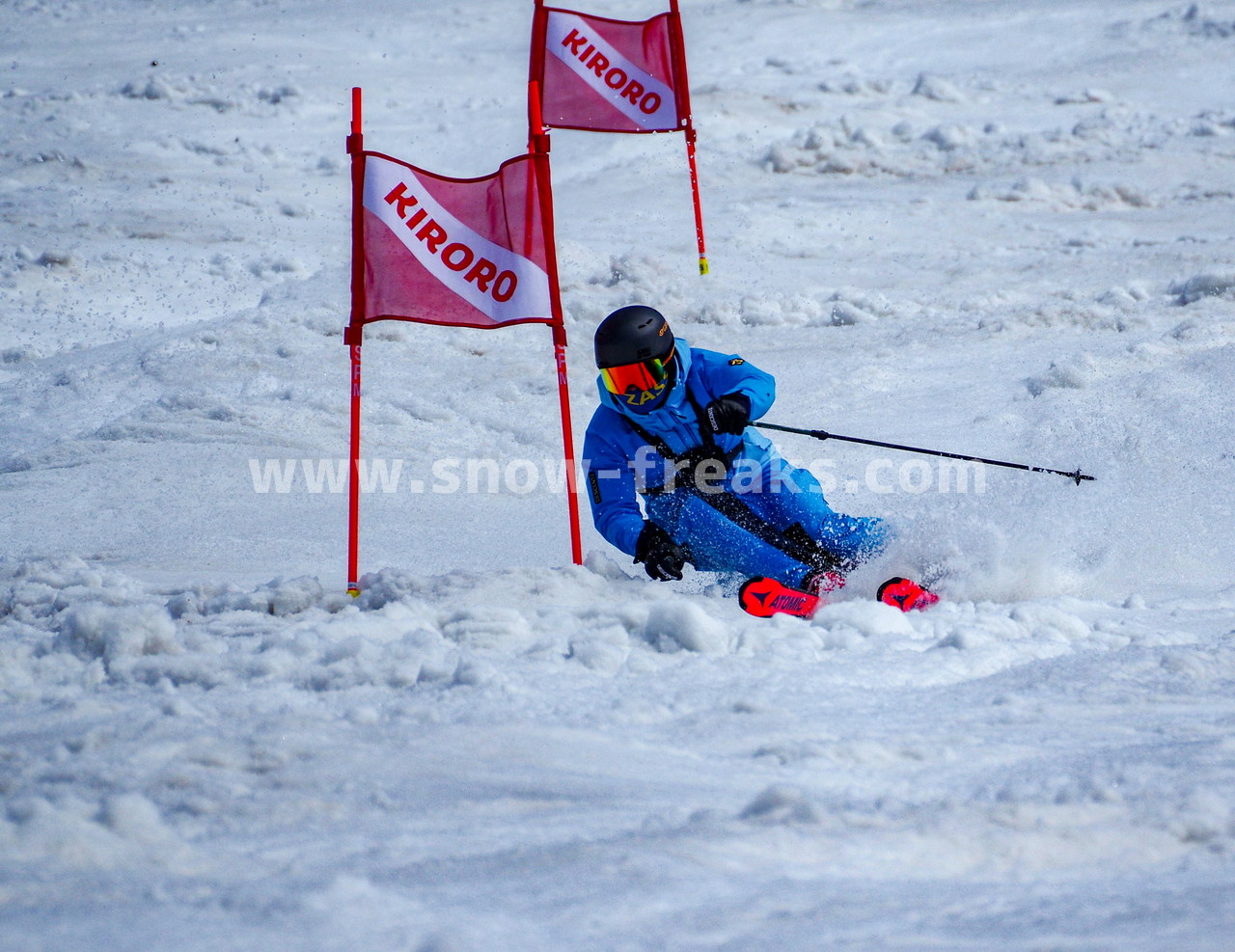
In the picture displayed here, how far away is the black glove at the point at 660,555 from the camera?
436 centimetres

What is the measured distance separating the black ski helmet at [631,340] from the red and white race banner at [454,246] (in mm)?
364

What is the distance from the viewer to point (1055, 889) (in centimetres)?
185

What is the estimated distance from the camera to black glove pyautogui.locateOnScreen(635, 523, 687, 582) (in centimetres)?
436

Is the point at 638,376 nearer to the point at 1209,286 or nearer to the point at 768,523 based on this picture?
the point at 768,523

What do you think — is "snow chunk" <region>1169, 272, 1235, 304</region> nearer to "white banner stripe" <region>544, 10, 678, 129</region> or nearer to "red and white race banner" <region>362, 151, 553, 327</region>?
"white banner stripe" <region>544, 10, 678, 129</region>

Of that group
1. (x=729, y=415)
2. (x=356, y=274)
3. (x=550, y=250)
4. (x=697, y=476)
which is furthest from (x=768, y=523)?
(x=356, y=274)

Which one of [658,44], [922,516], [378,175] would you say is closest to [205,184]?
[658,44]

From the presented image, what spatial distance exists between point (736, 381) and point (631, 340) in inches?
21.5

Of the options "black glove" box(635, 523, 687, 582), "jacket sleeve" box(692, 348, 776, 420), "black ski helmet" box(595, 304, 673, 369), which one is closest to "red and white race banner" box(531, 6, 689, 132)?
"jacket sleeve" box(692, 348, 776, 420)

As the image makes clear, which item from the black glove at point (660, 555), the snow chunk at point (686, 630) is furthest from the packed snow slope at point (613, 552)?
the black glove at point (660, 555)

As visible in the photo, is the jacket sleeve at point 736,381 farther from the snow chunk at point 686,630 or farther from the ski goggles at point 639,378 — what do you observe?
the snow chunk at point 686,630

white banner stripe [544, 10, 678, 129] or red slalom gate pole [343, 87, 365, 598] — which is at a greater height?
white banner stripe [544, 10, 678, 129]

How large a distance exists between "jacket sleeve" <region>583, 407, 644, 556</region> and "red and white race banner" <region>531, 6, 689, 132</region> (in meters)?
5.86

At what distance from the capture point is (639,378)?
447 cm
